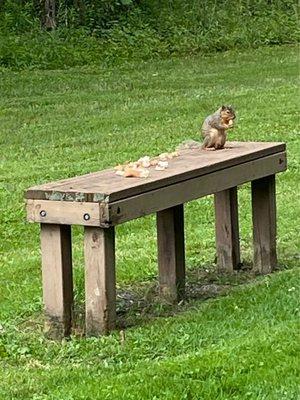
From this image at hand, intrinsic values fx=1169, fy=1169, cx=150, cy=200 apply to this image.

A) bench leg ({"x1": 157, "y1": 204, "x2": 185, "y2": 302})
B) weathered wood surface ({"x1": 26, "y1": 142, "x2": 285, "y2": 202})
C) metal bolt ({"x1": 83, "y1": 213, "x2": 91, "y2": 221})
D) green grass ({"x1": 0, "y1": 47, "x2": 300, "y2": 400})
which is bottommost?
green grass ({"x1": 0, "y1": 47, "x2": 300, "y2": 400})

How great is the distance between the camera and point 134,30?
82.3 feet

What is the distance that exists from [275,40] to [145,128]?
1110 centimetres

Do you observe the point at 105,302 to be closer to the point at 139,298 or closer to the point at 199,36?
the point at 139,298

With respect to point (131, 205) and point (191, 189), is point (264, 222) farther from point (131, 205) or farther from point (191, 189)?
point (131, 205)

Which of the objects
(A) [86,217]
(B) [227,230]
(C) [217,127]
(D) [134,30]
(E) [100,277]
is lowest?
(B) [227,230]

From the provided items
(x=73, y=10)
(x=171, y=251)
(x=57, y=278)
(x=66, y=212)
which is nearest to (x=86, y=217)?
(x=66, y=212)

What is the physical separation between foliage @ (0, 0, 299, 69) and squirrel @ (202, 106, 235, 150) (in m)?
15.3

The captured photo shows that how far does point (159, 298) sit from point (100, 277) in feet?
2.97

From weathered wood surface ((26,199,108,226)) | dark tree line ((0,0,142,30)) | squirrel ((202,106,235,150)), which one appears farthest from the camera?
dark tree line ((0,0,142,30))

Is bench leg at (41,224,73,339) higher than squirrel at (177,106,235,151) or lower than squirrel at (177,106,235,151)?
lower

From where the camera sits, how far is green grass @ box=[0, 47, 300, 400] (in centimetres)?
497

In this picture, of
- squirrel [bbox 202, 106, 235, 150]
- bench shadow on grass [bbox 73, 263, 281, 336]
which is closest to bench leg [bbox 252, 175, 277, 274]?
bench shadow on grass [bbox 73, 263, 281, 336]

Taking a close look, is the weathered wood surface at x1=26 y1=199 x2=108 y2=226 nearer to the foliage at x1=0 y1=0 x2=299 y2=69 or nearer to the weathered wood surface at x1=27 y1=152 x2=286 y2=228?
the weathered wood surface at x1=27 y1=152 x2=286 y2=228

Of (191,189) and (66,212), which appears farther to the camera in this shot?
(191,189)
